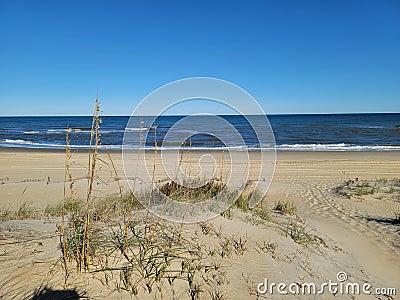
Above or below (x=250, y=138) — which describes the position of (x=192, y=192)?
below

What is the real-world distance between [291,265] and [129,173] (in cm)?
808

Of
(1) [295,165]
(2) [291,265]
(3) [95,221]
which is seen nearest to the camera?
(2) [291,265]

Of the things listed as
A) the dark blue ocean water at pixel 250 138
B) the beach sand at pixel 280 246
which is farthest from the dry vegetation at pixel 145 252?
the dark blue ocean water at pixel 250 138

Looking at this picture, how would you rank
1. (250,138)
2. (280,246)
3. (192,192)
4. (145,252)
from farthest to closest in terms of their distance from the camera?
(250,138) → (192,192) → (280,246) → (145,252)

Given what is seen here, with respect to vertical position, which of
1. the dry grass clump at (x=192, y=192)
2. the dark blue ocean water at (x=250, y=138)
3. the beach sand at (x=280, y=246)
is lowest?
the beach sand at (x=280, y=246)

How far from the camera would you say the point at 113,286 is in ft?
8.80

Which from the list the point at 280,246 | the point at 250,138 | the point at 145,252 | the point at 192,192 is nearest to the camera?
the point at 145,252

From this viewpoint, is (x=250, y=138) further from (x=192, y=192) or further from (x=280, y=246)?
(x=280, y=246)

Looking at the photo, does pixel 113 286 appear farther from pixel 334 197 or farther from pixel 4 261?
pixel 334 197

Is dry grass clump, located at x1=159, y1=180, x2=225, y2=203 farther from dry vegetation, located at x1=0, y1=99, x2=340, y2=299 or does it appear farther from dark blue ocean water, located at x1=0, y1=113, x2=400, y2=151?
dark blue ocean water, located at x1=0, y1=113, x2=400, y2=151

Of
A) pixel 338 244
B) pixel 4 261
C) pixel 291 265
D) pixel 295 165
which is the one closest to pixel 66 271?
pixel 4 261

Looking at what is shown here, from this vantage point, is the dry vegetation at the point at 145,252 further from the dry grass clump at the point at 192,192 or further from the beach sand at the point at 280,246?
the dry grass clump at the point at 192,192

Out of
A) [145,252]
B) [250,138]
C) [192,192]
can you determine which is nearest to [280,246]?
[145,252]

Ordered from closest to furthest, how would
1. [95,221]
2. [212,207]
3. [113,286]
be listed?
1. [113,286]
2. [95,221]
3. [212,207]
